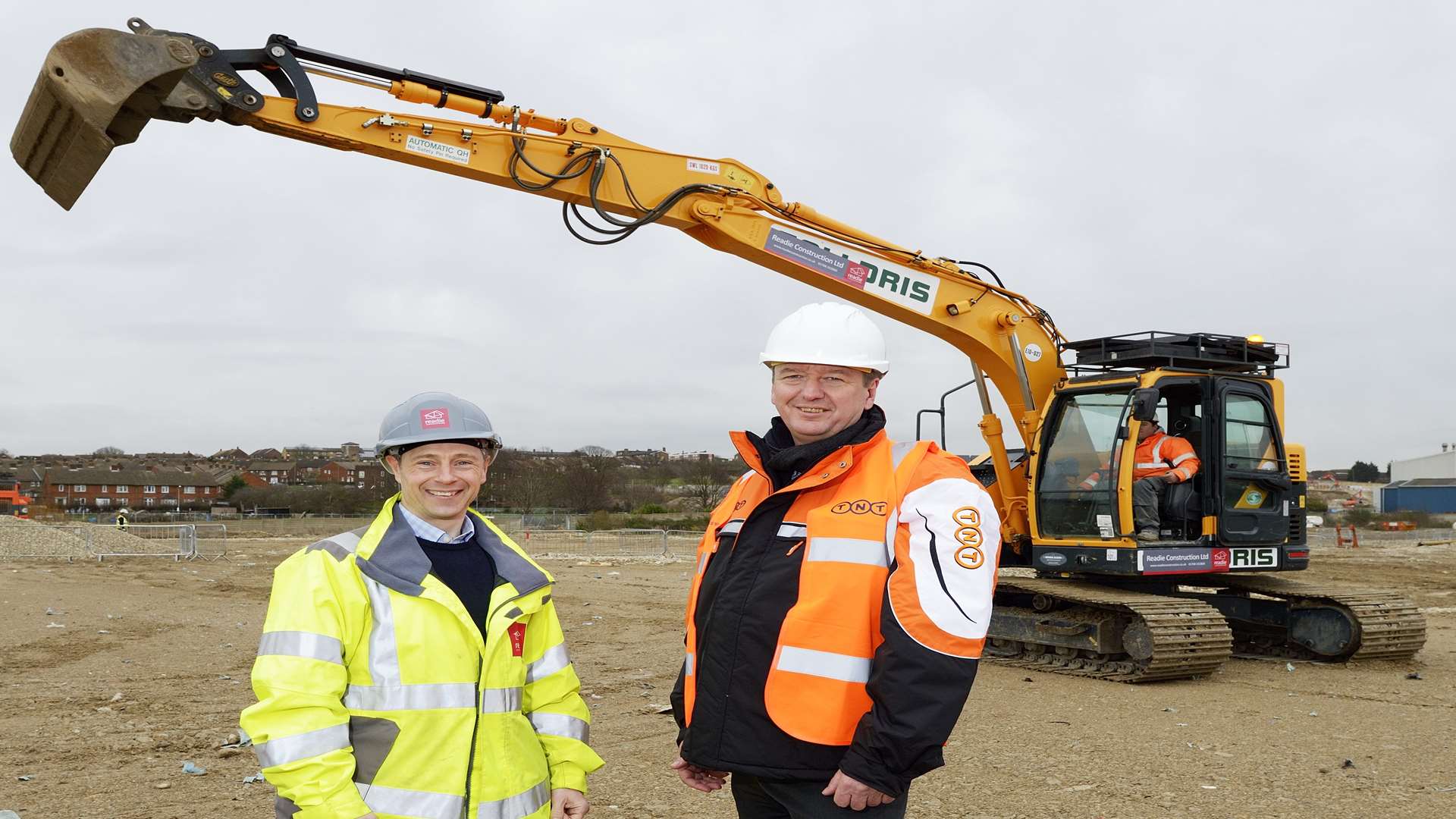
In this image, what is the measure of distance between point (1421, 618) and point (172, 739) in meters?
10.2

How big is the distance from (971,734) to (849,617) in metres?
4.72

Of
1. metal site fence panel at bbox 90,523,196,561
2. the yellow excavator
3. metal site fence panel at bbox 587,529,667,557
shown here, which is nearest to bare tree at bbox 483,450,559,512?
metal site fence panel at bbox 90,523,196,561

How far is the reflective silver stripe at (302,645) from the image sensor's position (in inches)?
98.2

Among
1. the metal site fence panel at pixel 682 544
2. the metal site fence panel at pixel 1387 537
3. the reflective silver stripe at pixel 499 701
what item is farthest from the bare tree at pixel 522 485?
the reflective silver stripe at pixel 499 701

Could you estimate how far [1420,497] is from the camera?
190 feet

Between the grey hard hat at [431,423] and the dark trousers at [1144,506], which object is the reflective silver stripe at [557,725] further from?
the dark trousers at [1144,506]

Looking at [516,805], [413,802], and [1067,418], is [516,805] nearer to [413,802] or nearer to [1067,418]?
[413,802]

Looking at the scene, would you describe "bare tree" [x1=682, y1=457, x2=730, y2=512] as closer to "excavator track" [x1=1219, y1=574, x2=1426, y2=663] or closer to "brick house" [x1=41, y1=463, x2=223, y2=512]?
"excavator track" [x1=1219, y1=574, x2=1426, y2=663]

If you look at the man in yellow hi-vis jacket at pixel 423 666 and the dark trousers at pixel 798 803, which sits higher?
the man in yellow hi-vis jacket at pixel 423 666

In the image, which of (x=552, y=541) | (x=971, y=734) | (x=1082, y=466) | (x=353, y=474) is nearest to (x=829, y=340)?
(x=971, y=734)

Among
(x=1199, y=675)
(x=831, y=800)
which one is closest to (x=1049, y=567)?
(x=1199, y=675)

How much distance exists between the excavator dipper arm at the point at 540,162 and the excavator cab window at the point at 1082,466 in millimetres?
319

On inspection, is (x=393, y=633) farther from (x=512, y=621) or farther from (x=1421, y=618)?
(x=1421, y=618)

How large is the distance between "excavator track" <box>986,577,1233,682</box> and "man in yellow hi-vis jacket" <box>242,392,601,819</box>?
6883mm
